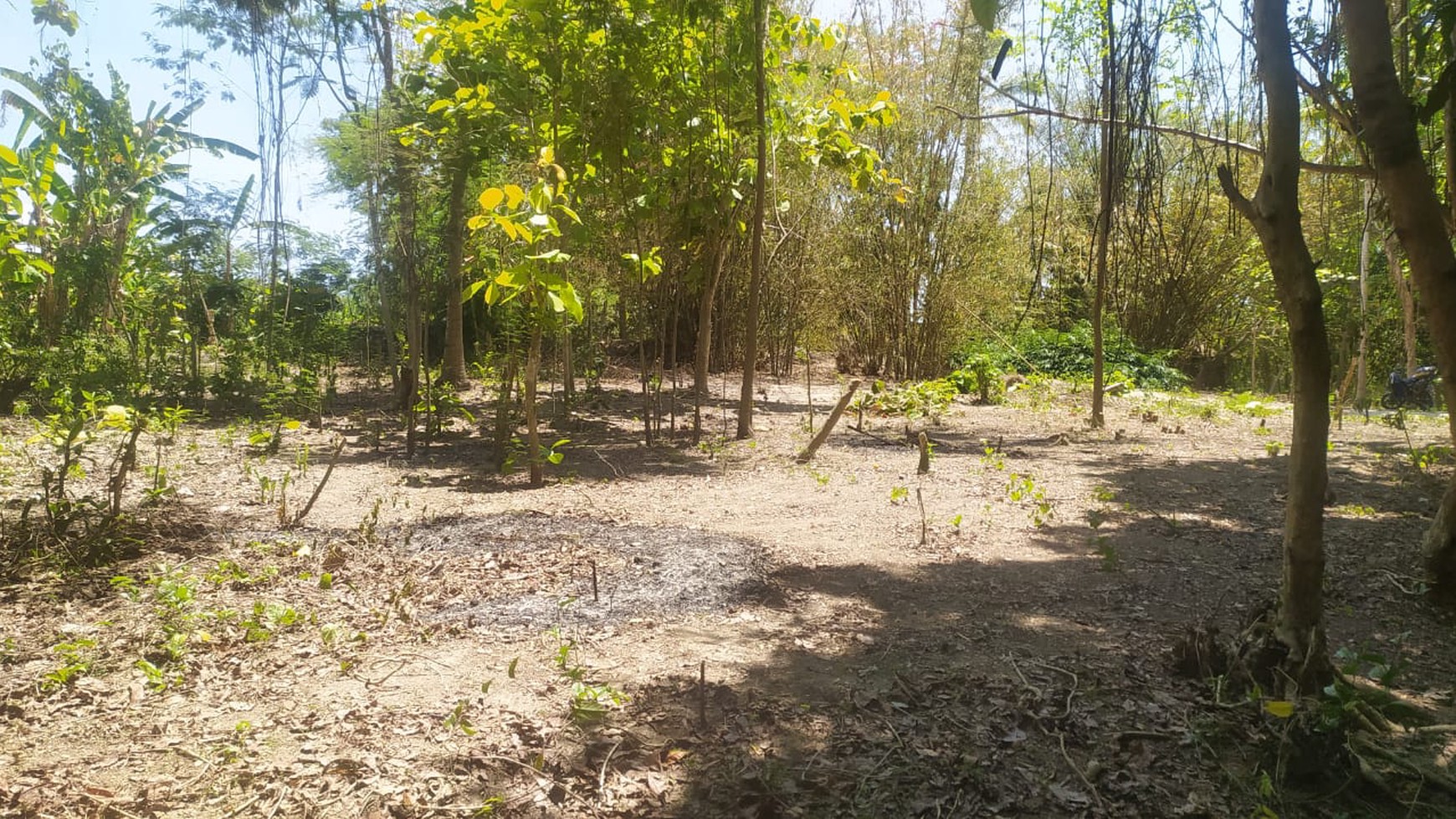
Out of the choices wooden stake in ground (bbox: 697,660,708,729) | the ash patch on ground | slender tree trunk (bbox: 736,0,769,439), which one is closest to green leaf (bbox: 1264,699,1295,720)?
wooden stake in ground (bbox: 697,660,708,729)

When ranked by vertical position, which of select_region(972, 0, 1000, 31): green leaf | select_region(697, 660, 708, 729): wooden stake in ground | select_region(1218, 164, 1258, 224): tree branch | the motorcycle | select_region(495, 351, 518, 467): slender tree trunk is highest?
select_region(1218, 164, 1258, 224): tree branch

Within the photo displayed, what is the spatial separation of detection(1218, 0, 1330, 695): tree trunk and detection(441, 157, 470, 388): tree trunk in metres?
6.78

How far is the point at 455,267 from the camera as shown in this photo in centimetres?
922

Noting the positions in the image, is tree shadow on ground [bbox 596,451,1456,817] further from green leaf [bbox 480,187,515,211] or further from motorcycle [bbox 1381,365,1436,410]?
motorcycle [bbox 1381,365,1436,410]

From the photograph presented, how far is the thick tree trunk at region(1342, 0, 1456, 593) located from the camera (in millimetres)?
2396

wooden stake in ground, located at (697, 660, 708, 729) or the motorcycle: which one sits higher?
the motorcycle

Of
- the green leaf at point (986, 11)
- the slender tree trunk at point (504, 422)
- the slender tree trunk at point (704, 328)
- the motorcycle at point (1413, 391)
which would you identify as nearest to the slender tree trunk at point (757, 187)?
the slender tree trunk at point (704, 328)

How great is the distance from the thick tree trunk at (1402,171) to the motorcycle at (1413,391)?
32.7 feet

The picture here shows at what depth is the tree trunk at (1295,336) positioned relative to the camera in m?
2.07

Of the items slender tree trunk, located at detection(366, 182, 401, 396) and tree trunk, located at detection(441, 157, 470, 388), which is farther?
tree trunk, located at detection(441, 157, 470, 388)

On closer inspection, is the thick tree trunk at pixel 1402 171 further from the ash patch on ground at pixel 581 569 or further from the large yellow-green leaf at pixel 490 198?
the large yellow-green leaf at pixel 490 198

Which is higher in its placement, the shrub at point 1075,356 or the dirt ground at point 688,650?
the shrub at point 1075,356

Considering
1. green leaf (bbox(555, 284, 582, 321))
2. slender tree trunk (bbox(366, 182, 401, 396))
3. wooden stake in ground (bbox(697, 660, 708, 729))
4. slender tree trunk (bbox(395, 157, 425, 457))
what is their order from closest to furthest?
1. wooden stake in ground (bbox(697, 660, 708, 729))
2. green leaf (bbox(555, 284, 582, 321))
3. slender tree trunk (bbox(395, 157, 425, 457))
4. slender tree trunk (bbox(366, 182, 401, 396))

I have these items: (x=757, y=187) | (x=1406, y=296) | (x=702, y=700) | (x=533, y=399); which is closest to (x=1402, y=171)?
(x=702, y=700)
